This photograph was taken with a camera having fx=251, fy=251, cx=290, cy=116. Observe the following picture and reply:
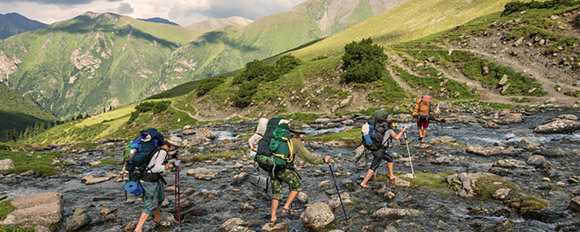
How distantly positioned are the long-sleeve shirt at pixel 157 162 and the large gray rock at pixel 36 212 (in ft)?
17.9

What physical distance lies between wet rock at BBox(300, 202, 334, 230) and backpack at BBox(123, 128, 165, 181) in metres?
5.73

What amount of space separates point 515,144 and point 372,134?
47.2ft

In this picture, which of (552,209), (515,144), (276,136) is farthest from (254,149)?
(515,144)

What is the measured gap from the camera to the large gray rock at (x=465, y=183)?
34.8 ft

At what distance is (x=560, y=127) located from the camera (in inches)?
821

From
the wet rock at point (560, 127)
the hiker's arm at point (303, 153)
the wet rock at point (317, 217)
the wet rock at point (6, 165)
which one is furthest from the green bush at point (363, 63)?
the wet rock at point (6, 165)

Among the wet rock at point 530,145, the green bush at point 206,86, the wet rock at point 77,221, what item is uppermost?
the green bush at point 206,86

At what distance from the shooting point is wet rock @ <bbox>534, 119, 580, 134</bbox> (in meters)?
20.6

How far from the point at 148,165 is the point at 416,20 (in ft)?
498

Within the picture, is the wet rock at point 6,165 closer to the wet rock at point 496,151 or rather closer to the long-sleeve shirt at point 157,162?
the long-sleeve shirt at point 157,162

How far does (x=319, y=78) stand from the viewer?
2379 inches

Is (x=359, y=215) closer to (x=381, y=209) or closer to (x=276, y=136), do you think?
(x=381, y=209)

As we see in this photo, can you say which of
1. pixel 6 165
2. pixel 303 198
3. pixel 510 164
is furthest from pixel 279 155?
pixel 6 165

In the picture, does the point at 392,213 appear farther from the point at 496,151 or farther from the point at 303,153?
the point at 496,151
